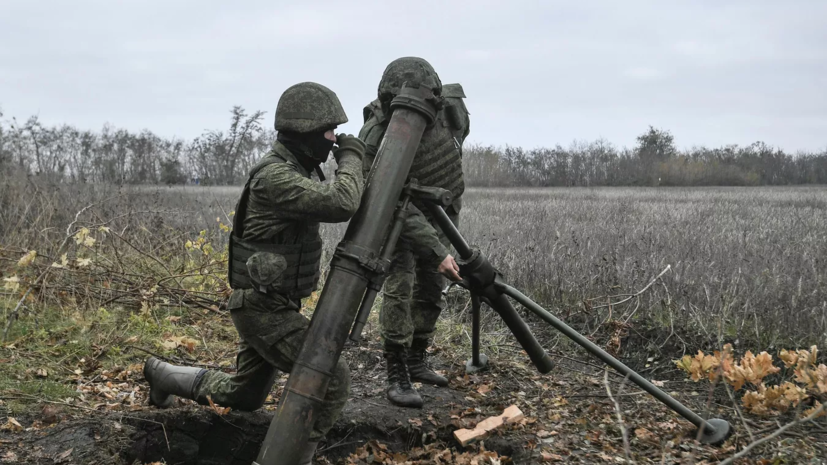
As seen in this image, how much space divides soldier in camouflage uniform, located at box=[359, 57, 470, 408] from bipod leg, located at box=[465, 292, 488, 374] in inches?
9.5

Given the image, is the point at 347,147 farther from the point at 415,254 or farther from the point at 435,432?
the point at 435,432

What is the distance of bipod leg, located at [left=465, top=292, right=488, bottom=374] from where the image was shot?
394 centimetres

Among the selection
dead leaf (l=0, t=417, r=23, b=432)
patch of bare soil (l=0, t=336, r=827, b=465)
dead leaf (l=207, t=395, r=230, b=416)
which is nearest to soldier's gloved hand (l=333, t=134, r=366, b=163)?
dead leaf (l=207, t=395, r=230, b=416)

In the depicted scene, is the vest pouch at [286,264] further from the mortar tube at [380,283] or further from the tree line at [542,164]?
the tree line at [542,164]

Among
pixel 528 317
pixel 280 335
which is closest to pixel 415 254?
pixel 280 335

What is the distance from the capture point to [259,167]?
329cm

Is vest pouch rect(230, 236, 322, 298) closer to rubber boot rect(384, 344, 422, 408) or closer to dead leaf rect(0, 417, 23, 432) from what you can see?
rubber boot rect(384, 344, 422, 408)

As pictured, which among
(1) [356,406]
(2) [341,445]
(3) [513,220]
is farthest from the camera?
(3) [513,220]

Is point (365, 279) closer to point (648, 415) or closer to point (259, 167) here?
point (259, 167)

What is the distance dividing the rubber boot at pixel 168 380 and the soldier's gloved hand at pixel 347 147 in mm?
1649

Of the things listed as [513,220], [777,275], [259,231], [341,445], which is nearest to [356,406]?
[341,445]

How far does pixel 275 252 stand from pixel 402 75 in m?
1.48

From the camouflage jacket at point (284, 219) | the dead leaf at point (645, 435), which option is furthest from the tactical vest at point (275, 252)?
the dead leaf at point (645, 435)

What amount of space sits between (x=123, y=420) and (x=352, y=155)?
228 centimetres
